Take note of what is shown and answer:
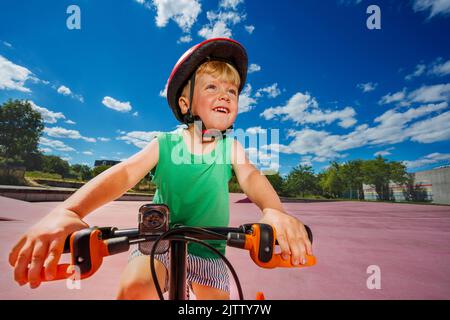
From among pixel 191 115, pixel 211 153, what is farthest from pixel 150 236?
pixel 191 115

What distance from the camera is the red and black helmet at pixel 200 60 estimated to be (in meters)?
2.10

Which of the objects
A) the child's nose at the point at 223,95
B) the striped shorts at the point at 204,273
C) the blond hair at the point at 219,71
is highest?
the blond hair at the point at 219,71

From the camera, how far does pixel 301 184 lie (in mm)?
67812

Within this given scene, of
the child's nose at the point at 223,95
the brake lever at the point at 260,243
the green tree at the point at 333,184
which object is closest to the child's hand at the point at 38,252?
the brake lever at the point at 260,243

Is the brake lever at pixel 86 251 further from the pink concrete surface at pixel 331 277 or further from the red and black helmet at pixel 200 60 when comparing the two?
the pink concrete surface at pixel 331 277

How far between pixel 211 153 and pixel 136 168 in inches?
24.8

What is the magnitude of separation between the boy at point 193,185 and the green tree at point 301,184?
6573cm

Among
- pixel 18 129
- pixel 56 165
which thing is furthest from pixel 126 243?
pixel 56 165

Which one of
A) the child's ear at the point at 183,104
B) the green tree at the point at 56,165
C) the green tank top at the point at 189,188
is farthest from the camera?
the green tree at the point at 56,165

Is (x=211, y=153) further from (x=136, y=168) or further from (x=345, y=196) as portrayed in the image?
(x=345, y=196)

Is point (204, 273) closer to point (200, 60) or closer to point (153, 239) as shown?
point (153, 239)

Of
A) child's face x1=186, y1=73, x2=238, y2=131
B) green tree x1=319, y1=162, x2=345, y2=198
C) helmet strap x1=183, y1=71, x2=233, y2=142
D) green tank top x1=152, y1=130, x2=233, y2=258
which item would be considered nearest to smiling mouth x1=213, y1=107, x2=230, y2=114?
child's face x1=186, y1=73, x2=238, y2=131

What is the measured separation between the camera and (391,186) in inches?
1975

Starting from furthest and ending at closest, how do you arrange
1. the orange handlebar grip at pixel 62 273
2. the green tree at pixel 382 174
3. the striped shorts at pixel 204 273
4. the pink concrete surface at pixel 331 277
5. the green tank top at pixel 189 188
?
the green tree at pixel 382 174
the pink concrete surface at pixel 331 277
the green tank top at pixel 189 188
the striped shorts at pixel 204 273
the orange handlebar grip at pixel 62 273
